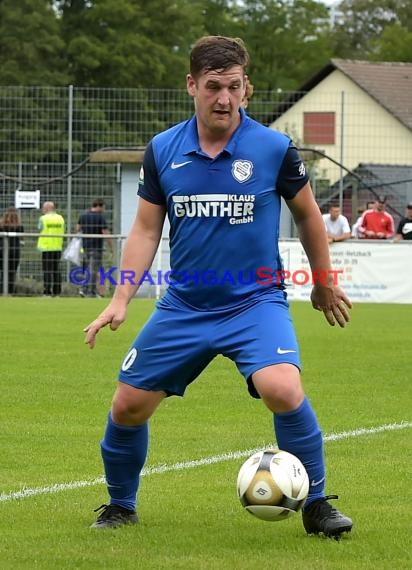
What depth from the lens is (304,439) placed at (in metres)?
5.39

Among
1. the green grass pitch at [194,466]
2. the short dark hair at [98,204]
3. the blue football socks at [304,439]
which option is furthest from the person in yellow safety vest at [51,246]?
the blue football socks at [304,439]

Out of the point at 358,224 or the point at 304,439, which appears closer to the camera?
the point at 304,439

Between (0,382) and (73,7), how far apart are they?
153ft

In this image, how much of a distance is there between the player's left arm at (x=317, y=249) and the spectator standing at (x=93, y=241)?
18684mm

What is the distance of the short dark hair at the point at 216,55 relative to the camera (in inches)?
210

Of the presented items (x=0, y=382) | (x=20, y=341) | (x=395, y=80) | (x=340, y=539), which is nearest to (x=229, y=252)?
(x=340, y=539)

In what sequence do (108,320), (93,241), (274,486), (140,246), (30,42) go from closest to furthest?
(274,486) → (108,320) → (140,246) → (93,241) → (30,42)

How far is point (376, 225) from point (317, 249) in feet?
62.7

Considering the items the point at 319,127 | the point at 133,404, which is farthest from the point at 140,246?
the point at 319,127

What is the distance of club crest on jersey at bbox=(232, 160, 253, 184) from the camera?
5449mm

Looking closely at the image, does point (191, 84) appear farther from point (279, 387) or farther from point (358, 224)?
point (358, 224)

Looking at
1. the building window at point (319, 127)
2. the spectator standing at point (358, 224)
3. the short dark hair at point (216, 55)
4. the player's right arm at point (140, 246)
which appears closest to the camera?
the short dark hair at point (216, 55)

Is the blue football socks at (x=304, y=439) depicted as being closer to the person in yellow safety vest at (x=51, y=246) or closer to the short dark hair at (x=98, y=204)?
the person in yellow safety vest at (x=51, y=246)

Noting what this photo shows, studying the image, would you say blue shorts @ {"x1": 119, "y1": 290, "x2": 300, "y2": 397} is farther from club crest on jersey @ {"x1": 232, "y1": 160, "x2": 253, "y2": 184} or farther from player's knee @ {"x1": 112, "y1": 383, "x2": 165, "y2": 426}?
club crest on jersey @ {"x1": 232, "y1": 160, "x2": 253, "y2": 184}
